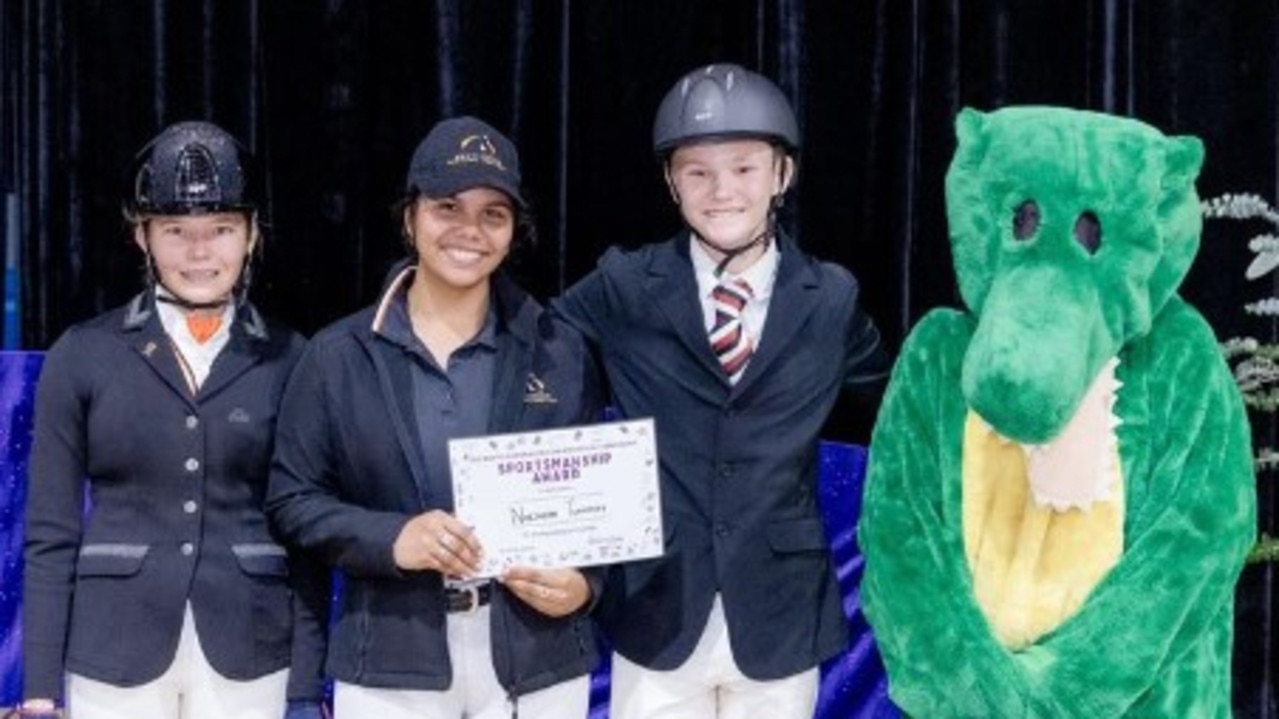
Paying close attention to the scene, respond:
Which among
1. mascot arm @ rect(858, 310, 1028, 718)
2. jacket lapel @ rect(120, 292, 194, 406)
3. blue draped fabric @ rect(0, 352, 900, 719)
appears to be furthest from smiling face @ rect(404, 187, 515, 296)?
blue draped fabric @ rect(0, 352, 900, 719)

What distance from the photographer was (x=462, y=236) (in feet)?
8.30

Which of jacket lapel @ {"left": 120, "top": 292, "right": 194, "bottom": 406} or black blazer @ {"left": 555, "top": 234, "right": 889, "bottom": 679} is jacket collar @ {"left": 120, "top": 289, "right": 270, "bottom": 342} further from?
black blazer @ {"left": 555, "top": 234, "right": 889, "bottom": 679}

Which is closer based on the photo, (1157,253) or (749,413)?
(1157,253)

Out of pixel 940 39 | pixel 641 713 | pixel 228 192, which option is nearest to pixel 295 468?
pixel 228 192

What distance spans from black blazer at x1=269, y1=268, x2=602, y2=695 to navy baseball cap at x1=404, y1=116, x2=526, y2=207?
0.58ft

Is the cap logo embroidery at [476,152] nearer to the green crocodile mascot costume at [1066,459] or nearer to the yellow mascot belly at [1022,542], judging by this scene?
the green crocodile mascot costume at [1066,459]

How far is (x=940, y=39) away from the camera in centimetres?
357

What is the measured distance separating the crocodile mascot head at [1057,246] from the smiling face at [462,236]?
67 cm

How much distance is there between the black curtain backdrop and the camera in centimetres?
352

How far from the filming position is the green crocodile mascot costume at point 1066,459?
2.22m

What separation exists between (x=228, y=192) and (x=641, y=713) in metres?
1.00

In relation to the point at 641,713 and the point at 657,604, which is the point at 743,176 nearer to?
the point at 657,604

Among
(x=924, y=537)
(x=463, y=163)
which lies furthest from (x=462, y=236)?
(x=924, y=537)

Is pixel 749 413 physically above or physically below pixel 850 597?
above
